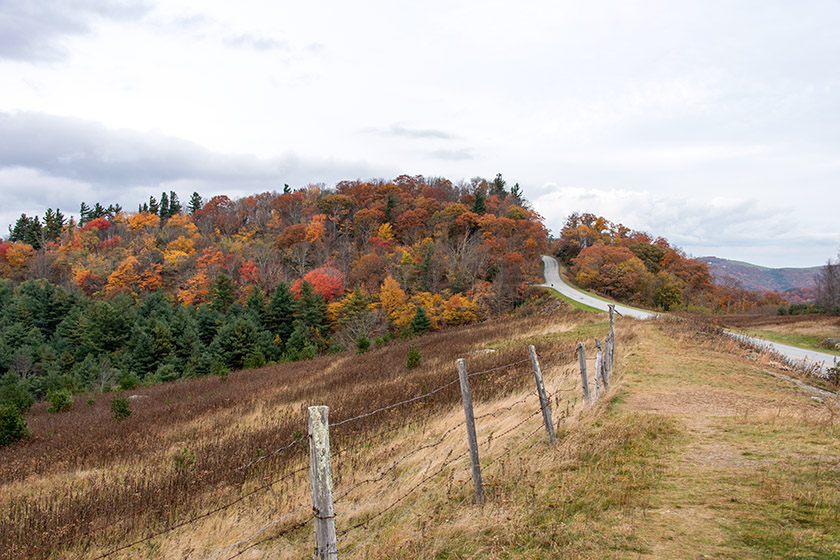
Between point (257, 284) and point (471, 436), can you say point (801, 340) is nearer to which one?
point (471, 436)

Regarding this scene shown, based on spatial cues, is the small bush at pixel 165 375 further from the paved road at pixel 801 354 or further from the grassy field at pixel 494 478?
the paved road at pixel 801 354

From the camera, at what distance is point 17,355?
147 ft

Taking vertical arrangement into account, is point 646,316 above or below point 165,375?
above

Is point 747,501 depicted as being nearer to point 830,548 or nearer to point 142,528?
point 830,548

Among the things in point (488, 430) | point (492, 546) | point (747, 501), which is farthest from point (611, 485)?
point (488, 430)

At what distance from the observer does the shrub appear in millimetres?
12047

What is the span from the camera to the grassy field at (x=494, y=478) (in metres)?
4.36

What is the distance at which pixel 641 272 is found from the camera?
51875 mm

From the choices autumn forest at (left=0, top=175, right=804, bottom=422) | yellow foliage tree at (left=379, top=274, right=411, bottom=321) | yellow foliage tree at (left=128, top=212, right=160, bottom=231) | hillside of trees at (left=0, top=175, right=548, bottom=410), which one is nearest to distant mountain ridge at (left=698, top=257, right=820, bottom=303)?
autumn forest at (left=0, top=175, right=804, bottom=422)

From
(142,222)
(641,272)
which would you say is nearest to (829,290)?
(641,272)

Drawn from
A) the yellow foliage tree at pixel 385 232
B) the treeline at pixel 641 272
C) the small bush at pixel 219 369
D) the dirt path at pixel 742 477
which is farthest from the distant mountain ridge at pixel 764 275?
the dirt path at pixel 742 477

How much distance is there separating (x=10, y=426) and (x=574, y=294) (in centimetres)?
4476

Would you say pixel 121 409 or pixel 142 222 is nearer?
pixel 121 409

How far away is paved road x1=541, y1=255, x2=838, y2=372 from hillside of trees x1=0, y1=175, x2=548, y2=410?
4.26 meters
